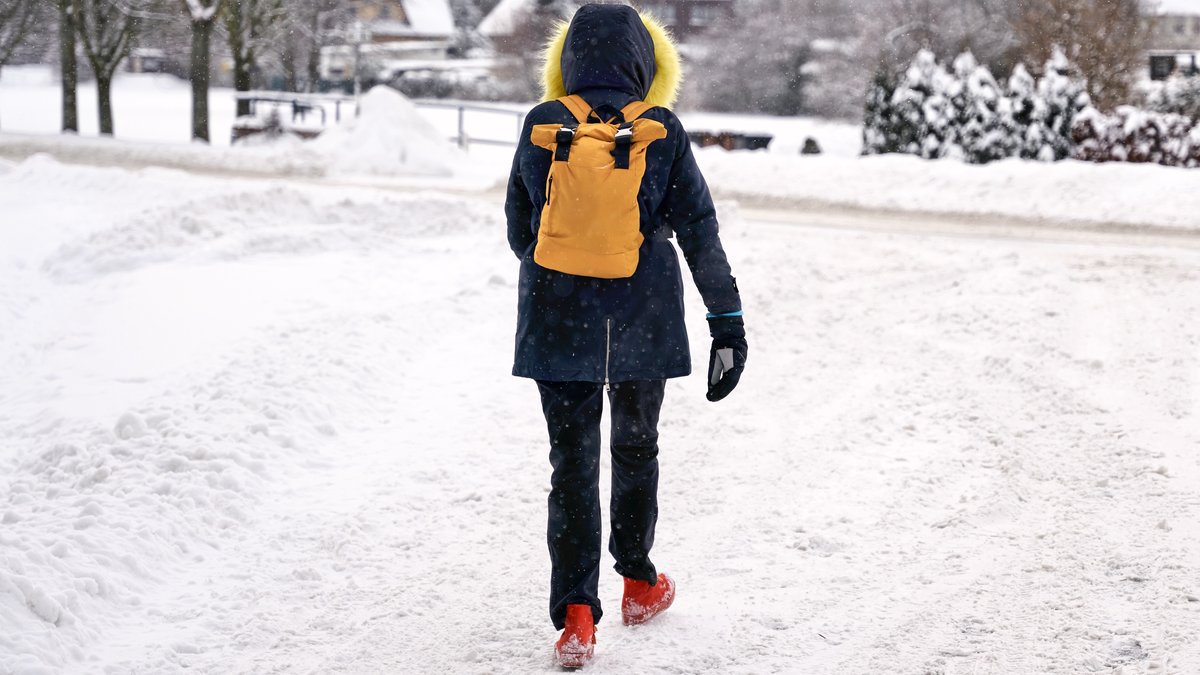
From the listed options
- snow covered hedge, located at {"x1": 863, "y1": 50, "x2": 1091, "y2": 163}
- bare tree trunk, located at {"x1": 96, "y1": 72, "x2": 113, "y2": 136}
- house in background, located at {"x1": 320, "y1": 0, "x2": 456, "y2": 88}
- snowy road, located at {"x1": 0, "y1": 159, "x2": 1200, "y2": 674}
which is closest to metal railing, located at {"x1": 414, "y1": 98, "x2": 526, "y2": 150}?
snow covered hedge, located at {"x1": 863, "y1": 50, "x2": 1091, "y2": 163}

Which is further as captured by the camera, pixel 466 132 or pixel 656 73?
pixel 466 132

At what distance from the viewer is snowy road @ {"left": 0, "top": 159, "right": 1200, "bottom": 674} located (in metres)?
3.60

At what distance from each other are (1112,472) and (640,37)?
3049mm

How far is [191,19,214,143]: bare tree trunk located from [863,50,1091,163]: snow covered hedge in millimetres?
13815

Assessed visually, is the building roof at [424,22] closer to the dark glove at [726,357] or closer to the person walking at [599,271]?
the person walking at [599,271]

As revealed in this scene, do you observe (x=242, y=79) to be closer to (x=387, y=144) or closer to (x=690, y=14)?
(x=387, y=144)

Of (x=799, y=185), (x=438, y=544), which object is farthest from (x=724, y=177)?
(x=438, y=544)

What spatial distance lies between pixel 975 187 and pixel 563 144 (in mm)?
12809

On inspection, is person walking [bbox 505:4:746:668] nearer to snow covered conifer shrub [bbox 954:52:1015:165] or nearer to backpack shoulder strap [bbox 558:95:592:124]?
backpack shoulder strap [bbox 558:95:592:124]

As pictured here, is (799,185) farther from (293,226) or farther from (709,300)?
(709,300)

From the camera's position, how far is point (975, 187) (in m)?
15.0

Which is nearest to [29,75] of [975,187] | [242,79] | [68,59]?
[242,79]

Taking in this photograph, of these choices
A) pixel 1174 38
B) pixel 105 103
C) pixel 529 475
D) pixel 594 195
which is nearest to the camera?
pixel 594 195

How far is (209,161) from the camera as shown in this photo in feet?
70.5
